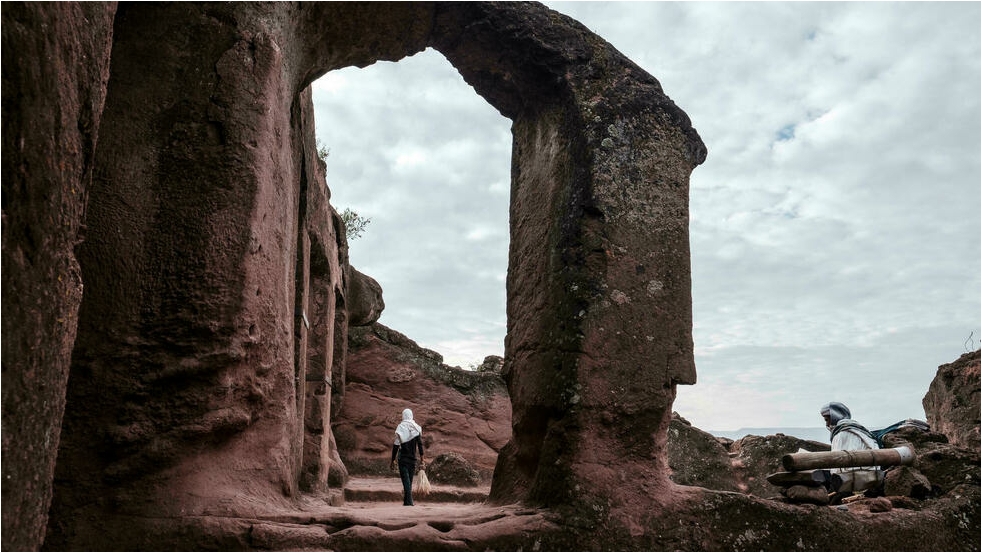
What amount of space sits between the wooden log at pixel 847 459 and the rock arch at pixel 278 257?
0.75 metres

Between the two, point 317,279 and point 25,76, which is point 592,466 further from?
point 317,279

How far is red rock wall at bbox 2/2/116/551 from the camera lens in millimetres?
1876

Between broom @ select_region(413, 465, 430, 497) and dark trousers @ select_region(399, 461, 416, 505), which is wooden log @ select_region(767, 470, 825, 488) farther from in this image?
broom @ select_region(413, 465, 430, 497)

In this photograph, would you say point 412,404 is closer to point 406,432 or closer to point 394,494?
point 394,494

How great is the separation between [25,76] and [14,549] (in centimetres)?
119

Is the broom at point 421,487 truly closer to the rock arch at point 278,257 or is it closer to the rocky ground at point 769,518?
the rocky ground at point 769,518

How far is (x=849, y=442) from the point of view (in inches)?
215

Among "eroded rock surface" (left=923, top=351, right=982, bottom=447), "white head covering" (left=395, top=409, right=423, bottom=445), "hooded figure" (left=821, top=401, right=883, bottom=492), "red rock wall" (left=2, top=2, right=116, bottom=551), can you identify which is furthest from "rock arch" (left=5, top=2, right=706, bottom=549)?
"eroded rock surface" (left=923, top=351, right=982, bottom=447)

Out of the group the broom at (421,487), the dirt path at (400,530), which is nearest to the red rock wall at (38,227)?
the dirt path at (400,530)

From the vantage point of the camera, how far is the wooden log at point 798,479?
4.00 metres

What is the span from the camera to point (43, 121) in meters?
2.00

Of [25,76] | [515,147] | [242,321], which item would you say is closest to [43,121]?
[25,76]

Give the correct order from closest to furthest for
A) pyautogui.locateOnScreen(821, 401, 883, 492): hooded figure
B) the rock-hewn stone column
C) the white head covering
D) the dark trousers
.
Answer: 1. the rock-hewn stone column
2. pyautogui.locateOnScreen(821, 401, 883, 492): hooded figure
3. the dark trousers
4. the white head covering

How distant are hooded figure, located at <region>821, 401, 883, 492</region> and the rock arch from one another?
5.13 feet
